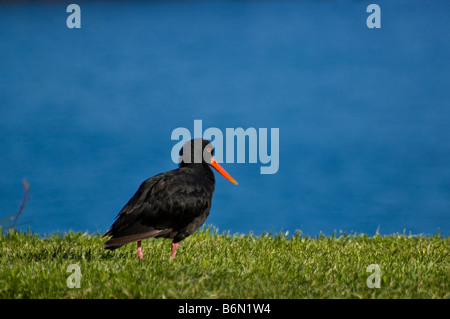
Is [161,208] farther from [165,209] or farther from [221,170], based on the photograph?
[221,170]

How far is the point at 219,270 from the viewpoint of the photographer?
5.90 metres

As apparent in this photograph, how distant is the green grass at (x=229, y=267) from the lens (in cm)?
529

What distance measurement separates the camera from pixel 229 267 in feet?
20.9

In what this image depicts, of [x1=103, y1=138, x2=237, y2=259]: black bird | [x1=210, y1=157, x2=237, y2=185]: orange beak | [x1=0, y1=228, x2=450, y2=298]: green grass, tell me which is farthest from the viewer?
[x1=210, y1=157, x2=237, y2=185]: orange beak

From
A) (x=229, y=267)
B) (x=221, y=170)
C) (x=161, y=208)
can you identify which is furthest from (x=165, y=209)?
(x=221, y=170)

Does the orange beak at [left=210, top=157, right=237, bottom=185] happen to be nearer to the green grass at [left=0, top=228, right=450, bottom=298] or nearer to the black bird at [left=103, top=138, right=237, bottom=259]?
the black bird at [left=103, top=138, right=237, bottom=259]

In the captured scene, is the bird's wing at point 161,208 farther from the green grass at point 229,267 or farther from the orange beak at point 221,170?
the orange beak at point 221,170

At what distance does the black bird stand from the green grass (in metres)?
0.36

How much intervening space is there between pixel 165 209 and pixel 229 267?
105 cm

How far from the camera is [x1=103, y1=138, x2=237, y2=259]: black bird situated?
6410 millimetres

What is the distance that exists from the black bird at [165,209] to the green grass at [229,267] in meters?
0.36

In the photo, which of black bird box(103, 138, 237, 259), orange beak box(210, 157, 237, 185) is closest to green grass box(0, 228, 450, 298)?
black bird box(103, 138, 237, 259)
